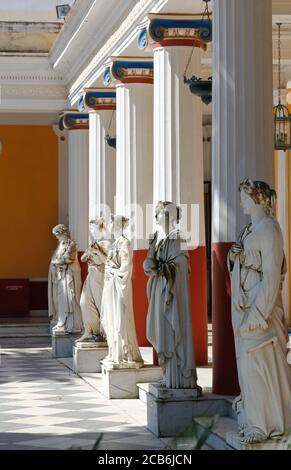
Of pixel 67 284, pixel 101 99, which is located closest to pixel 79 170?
pixel 101 99

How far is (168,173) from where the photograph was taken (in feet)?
37.0

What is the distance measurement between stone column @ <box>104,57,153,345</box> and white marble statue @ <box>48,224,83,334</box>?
3170mm

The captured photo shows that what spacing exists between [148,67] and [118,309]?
376 centimetres

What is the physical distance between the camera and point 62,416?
1042 cm

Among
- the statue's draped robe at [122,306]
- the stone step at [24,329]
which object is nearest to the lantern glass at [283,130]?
the statue's draped robe at [122,306]

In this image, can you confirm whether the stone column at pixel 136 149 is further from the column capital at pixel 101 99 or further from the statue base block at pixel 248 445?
the statue base block at pixel 248 445

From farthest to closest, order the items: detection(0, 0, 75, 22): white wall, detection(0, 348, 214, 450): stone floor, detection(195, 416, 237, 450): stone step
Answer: detection(0, 0, 75, 22): white wall, detection(0, 348, 214, 450): stone floor, detection(195, 416, 237, 450): stone step

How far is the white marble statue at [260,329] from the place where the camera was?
6625mm

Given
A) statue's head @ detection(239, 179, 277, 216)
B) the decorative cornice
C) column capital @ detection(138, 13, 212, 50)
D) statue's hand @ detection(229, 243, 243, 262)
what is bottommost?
statue's hand @ detection(229, 243, 243, 262)

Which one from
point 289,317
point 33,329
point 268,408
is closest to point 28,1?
point 33,329

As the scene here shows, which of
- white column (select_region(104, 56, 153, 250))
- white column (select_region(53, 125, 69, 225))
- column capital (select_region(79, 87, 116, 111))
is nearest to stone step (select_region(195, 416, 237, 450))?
white column (select_region(104, 56, 153, 250))

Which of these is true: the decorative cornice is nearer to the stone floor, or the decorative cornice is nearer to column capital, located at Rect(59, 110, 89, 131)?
column capital, located at Rect(59, 110, 89, 131)

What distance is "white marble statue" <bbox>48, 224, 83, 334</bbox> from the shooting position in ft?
54.8

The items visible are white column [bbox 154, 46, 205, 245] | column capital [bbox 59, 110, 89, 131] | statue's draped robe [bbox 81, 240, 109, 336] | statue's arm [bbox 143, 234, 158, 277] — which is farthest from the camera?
column capital [bbox 59, 110, 89, 131]
